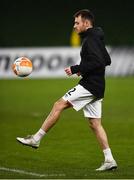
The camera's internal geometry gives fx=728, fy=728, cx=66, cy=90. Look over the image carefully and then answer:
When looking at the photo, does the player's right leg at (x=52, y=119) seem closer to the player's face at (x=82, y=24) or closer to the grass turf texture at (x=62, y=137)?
the grass turf texture at (x=62, y=137)

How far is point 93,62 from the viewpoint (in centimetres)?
1002

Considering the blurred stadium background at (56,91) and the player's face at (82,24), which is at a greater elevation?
the player's face at (82,24)

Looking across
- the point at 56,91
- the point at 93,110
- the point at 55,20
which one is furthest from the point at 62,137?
the point at 55,20

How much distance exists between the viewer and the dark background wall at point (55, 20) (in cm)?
3944

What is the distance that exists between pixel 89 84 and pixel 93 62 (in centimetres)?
34

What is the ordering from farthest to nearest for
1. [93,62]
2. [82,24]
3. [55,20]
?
[55,20] < [82,24] < [93,62]

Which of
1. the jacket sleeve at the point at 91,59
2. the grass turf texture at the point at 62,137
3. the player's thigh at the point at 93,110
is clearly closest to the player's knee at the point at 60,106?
the player's thigh at the point at 93,110

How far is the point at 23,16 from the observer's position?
39.8 metres

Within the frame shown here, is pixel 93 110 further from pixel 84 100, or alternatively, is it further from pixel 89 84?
pixel 89 84

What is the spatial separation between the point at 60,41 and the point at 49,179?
31.0 meters

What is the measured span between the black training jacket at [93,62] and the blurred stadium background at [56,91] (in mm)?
1171

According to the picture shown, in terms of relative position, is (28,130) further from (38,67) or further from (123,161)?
(38,67)

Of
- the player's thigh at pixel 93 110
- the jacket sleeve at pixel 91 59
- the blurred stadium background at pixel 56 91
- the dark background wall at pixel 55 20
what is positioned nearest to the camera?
the jacket sleeve at pixel 91 59

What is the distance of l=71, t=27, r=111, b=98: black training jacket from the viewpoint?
1002cm
